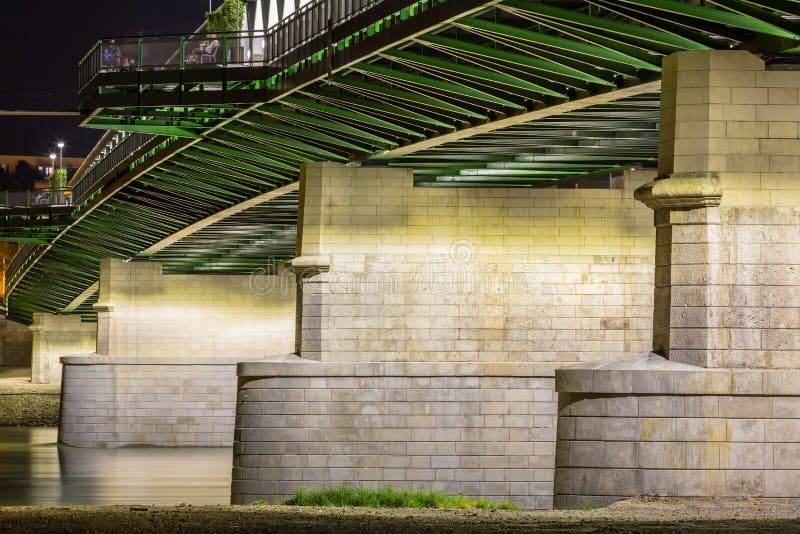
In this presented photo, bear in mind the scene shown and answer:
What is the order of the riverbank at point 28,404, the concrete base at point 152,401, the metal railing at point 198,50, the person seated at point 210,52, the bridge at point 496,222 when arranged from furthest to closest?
the riverbank at point 28,404 → the concrete base at point 152,401 → the person seated at point 210,52 → the metal railing at point 198,50 → the bridge at point 496,222

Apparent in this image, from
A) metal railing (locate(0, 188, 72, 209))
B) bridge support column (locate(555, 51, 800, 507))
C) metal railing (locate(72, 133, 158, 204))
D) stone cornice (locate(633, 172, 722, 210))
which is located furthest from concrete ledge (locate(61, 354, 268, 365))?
stone cornice (locate(633, 172, 722, 210))

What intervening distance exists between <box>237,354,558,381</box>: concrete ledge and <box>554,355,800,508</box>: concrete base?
543 inches

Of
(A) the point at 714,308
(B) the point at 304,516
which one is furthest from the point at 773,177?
(B) the point at 304,516

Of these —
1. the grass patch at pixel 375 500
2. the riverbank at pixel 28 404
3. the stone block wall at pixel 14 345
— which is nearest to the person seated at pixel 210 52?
the grass patch at pixel 375 500

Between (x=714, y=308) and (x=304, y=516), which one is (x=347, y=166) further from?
(x=304, y=516)

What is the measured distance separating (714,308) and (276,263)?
46418 mm

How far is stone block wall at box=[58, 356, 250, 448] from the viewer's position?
6109cm

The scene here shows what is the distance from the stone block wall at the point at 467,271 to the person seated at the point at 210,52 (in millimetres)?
5915

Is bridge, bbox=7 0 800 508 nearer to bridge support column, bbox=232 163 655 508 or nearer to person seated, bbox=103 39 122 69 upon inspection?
bridge support column, bbox=232 163 655 508

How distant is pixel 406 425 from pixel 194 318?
95.3ft

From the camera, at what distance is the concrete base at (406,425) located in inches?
1315

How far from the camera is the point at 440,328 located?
1367 inches

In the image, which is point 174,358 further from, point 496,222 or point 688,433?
point 688,433

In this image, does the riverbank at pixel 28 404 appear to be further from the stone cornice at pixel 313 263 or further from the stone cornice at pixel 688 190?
the stone cornice at pixel 688 190
